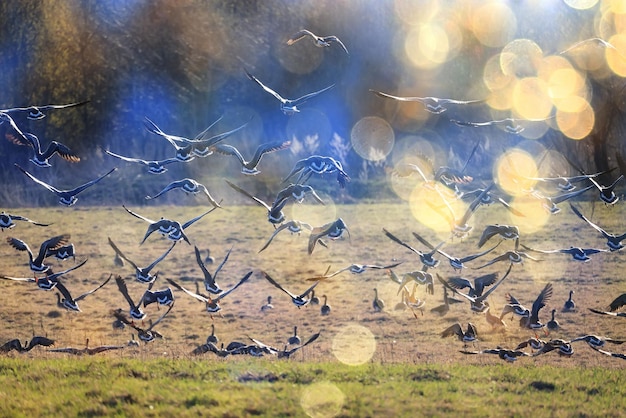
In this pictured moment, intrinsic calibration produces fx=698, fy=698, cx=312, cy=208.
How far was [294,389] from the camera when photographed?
13.2m

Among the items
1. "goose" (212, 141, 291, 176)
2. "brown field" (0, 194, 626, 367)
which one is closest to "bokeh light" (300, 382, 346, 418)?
"brown field" (0, 194, 626, 367)

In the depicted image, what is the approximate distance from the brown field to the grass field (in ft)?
0.24

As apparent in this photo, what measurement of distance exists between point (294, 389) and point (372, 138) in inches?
1104

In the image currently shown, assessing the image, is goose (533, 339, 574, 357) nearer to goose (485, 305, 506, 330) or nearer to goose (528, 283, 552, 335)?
goose (528, 283, 552, 335)

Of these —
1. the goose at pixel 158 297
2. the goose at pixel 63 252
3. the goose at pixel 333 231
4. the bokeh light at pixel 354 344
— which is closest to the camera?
the goose at pixel 333 231

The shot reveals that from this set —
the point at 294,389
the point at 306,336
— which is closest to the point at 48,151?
the point at 294,389

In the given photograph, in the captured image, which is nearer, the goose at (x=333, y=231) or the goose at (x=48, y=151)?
the goose at (x=333, y=231)

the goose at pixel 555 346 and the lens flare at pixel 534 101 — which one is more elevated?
the lens flare at pixel 534 101

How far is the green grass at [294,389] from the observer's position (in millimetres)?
12375

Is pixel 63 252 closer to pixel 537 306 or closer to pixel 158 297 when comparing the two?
pixel 158 297

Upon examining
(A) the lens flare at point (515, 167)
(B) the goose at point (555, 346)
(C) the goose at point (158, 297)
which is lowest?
(C) the goose at point (158, 297)

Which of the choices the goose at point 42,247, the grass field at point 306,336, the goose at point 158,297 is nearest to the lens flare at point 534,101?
the grass field at point 306,336

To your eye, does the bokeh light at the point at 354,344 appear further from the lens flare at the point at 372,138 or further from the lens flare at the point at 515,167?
the lens flare at the point at 372,138

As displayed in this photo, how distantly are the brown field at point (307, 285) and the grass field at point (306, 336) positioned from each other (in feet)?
0.24
